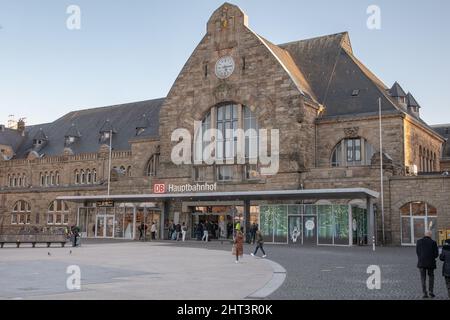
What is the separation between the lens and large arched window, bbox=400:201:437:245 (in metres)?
36.5

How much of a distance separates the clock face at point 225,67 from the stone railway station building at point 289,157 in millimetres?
94

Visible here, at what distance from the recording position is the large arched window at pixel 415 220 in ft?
120

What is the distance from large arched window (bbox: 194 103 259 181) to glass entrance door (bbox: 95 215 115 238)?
8.50 m

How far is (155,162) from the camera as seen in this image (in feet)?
176

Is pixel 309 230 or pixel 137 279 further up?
pixel 309 230

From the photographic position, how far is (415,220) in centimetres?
3697

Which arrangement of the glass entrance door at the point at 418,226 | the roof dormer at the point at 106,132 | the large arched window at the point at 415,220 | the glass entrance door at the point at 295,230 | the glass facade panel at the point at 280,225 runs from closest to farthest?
the large arched window at the point at 415,220 → the glass entrance door at the point at 418,226 → the glass entrance door at the point at 295,230 → the glass facade panel at the point at 280,225 → the roof dormer at the point at 106,132

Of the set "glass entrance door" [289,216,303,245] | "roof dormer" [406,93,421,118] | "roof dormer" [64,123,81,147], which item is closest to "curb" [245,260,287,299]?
"glass entrance door" [289,216,303,245]

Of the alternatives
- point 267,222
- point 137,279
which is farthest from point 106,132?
point 137,279

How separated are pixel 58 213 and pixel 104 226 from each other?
1467 centimetres

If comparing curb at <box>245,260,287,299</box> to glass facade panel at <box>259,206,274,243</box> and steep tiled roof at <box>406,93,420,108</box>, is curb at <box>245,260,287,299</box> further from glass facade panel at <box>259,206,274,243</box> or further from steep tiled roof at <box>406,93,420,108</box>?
steep tiled roof at <box>406,93,420,108</box>

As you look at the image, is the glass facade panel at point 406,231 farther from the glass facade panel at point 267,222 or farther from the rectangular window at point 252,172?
the rectangular window at point 252,172

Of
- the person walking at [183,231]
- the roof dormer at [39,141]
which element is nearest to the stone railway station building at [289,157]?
the person walking at [183,231]

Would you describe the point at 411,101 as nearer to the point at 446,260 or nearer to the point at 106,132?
the point at 106,132
